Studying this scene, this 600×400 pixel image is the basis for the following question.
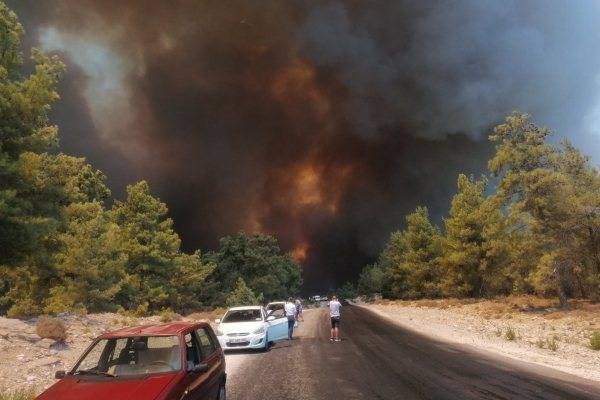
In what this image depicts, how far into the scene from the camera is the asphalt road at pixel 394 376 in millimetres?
9297

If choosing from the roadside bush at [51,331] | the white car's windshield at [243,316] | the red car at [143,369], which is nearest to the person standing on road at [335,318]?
the white car's windshield at [243,316]

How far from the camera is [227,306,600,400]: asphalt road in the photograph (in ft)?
30.5

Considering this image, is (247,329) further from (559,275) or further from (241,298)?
(241,298)

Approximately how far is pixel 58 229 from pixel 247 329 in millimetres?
15079

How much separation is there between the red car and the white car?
31.8ft

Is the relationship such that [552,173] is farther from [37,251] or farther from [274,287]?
[274,287]

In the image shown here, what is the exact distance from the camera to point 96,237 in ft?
115

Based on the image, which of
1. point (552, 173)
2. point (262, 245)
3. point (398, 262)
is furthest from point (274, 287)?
point (552, 173)

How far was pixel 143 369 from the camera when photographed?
19.5 feet

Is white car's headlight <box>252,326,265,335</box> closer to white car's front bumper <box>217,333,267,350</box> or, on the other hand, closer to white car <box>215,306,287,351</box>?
white car <box>215,306,287,351</box>

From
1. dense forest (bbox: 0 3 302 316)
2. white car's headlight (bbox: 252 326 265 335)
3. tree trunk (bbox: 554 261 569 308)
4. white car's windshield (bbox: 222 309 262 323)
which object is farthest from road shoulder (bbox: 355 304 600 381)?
dense forest (bbox: 0 3 302 316)

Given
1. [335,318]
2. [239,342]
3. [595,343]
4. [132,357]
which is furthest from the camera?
[335,318]

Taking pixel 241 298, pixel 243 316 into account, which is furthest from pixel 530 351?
pixel 241 298

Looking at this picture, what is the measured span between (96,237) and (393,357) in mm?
28058
